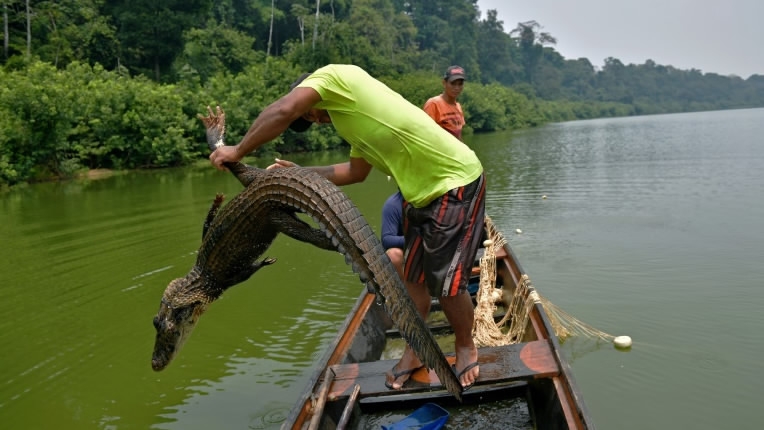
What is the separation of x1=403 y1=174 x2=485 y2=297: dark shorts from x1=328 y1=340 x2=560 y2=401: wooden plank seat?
2.13 feet

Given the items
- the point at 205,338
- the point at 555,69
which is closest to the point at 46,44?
the point at 205,338

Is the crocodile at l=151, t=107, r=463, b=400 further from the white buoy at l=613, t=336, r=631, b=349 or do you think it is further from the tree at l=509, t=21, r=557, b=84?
the tree at l=509, t=21, r=557, b=84

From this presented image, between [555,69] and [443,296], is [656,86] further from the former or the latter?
[443,296]

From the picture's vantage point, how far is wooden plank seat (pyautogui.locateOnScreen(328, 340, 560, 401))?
325cm

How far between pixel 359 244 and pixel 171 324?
5.25 feet

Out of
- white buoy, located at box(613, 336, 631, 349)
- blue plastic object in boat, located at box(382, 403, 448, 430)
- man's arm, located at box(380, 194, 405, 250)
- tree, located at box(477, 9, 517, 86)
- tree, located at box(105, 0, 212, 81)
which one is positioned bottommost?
white buoy, located at box(613, 336, 631, 349)

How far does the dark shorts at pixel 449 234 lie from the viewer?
9.32 feet

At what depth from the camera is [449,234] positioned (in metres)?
2.85

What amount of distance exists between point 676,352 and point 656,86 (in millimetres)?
150720

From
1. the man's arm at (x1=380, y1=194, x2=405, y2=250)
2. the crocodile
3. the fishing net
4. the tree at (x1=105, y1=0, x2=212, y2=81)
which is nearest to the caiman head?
the crocodile

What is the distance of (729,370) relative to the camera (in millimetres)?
5090

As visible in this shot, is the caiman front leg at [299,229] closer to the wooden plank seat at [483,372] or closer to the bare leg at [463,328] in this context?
the bare leg at [463,328]

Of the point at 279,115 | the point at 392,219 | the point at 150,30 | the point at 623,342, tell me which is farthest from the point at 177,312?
the point at 150,30

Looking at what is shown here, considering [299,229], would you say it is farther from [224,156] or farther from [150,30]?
[150,30]
